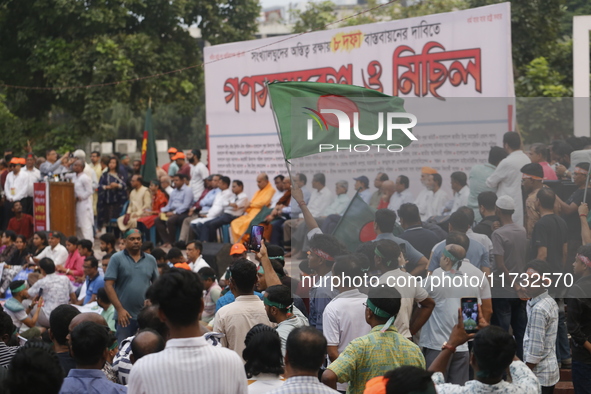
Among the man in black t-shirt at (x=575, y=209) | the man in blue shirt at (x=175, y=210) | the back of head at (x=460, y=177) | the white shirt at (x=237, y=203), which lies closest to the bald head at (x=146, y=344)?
the back of head at (x=460, y=177)

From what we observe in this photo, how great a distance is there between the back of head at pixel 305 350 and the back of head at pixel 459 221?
→ 1594 mm

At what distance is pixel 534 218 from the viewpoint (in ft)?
16.1

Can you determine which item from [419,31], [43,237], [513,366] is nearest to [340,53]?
[419,31]

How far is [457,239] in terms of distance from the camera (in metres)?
4.85

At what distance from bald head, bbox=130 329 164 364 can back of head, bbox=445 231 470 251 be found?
1.83 meters

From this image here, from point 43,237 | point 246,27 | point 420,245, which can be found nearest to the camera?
point 420,245

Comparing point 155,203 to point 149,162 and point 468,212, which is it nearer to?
point 149,162

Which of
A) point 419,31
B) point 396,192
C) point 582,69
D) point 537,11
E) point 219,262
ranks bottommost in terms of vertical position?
point 219,262

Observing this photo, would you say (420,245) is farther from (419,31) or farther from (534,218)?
(419,31)

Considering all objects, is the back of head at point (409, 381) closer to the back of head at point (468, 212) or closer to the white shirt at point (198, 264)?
the back of head at point (468, 212)

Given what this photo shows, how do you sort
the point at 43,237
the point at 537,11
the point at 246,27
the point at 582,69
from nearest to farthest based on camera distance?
1. the point at 582,69
2. the point at 43,237
3. the point at 537,11
4. the point at 246,27

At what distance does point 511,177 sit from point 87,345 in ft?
8.96

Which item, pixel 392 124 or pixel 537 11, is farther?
pixel 537 11

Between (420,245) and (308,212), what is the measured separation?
73 centimetres
